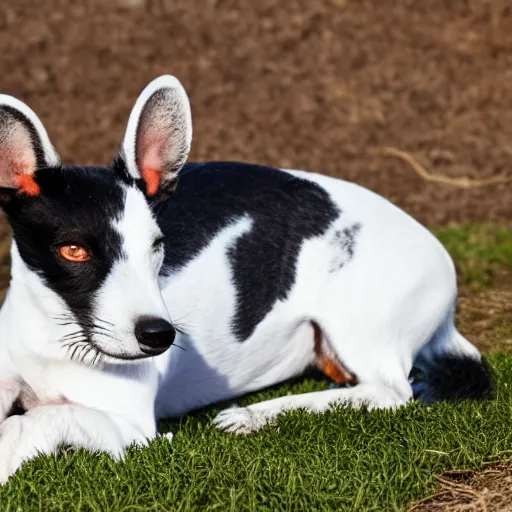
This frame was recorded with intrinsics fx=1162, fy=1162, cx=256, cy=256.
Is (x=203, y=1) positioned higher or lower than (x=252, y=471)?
lower

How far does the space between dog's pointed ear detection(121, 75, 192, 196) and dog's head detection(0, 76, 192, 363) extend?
0.03 metres

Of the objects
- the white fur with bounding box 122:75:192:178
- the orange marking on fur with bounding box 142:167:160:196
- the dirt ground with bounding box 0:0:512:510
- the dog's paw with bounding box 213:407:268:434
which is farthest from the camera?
the dirt ground with bounding box 0:0:512:510

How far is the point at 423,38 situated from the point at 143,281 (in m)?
9.53

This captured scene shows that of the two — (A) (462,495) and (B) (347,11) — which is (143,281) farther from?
(B) (347,11)

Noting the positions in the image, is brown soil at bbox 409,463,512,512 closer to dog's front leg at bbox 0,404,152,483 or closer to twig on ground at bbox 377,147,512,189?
dog's front leg at bbox 0,404,152,483

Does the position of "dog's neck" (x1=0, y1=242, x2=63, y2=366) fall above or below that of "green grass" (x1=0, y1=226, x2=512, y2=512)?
above

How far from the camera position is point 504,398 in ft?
18.4

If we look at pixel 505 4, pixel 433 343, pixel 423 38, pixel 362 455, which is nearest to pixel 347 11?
pixel 423 38

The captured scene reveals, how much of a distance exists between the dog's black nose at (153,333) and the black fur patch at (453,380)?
204 centimetres

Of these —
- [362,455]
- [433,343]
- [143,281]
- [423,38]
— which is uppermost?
[143,281]

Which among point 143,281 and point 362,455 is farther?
point 362,455

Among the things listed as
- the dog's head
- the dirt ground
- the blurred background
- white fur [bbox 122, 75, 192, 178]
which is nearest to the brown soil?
the dog's head

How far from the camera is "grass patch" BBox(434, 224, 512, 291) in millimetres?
8305

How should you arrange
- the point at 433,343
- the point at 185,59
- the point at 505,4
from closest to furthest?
the point at 433,343
the point at 185,59
the point at 505,4
